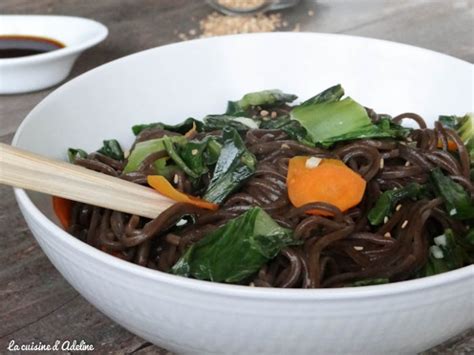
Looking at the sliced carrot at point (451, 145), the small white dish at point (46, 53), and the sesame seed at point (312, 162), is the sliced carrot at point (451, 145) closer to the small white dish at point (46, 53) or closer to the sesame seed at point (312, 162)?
the sesame seed at point (312, 162)

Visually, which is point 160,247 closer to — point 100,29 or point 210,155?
point 210,155

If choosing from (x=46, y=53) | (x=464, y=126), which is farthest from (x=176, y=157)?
(x=46, y=53)

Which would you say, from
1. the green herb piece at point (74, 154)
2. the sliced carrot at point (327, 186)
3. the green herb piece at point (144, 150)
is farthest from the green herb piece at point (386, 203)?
the green herb piece at point (74, 154)

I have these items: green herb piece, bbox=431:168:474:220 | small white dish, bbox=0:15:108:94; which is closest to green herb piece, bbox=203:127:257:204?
green herb piece, bbox=431:168:474:220

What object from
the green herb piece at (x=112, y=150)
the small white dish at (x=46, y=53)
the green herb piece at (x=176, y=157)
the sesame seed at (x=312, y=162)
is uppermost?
the sesame seed at (x=312, y=162)

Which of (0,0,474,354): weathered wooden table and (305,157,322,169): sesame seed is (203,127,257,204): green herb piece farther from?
(0,0,474,354): weathered wooden table

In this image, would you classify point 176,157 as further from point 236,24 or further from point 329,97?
point 236,24

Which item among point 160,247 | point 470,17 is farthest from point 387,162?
point 470,17
